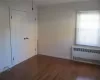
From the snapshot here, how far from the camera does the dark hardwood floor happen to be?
3287mm

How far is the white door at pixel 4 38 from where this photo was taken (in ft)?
11.6

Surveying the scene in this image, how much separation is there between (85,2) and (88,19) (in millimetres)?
666

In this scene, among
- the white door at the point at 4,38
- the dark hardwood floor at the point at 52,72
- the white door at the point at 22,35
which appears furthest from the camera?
the white door at the point at 22,35

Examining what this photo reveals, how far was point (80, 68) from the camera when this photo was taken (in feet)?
13.1

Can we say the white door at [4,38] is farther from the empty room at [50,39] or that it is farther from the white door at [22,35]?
the white door at [22,35]

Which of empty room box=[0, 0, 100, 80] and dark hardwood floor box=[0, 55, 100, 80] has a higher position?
empty room box=[0, 0, 100, 80]

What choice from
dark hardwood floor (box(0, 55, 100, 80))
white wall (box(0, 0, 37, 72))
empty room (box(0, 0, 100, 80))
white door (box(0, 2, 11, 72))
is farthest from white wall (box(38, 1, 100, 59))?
white door (box(0, 2, 11, 72))

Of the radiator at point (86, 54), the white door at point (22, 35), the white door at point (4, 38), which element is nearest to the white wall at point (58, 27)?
the radiator at point (86, 54)

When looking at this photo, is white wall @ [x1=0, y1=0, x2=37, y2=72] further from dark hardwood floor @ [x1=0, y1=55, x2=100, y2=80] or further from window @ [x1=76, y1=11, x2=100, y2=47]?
window @ [x1=76, y1=11, x2=100, y2=47]

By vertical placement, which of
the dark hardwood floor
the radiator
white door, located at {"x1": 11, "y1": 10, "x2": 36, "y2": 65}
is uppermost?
white door, located at {"x1": 11, "y1": 10, "x2": 36, "y2": 65}

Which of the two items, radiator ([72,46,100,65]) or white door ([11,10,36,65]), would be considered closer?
white door ([11,10,36,65])

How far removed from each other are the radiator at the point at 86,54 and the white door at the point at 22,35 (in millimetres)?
1914

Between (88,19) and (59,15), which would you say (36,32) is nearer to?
(59,15)

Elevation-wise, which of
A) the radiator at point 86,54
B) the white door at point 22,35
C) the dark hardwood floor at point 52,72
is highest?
the white door at point 22,35
